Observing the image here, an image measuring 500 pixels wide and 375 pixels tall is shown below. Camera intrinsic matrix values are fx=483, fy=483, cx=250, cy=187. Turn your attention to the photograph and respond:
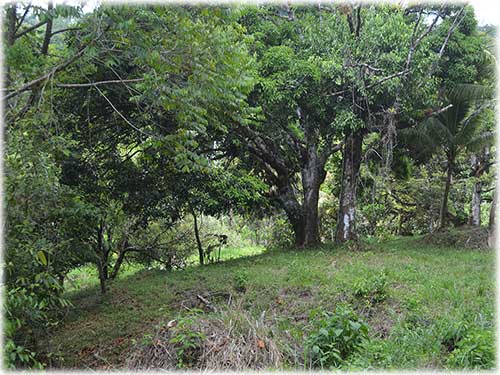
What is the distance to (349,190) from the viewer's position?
465 inches

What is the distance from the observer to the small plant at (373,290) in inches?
265

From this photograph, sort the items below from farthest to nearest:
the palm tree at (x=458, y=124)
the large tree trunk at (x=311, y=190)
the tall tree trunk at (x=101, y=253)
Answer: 1. the large tree trunk at (x=311, y=190)
2. the palm tree at (x=458, y=124)
3. the tall tree trunk at (x=101, y=253)

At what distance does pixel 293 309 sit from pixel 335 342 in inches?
84.5

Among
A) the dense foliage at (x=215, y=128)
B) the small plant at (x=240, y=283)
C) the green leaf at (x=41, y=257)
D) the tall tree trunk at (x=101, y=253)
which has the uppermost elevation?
the dense foliage at (x=215, y=128)

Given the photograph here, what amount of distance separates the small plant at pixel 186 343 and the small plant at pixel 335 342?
111 cm

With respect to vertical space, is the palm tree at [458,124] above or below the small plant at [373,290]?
A: above

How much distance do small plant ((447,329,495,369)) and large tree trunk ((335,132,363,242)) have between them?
7.32 m

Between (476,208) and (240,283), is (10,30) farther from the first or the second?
(476,208)

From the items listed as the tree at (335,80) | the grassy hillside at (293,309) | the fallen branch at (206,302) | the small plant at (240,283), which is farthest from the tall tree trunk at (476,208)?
the fallen branch at (206,302)

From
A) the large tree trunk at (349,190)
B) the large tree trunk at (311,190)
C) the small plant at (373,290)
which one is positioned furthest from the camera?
the large tree trunk at (311,190)

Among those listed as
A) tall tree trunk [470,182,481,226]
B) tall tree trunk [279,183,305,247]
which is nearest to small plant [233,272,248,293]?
tall tree trunk [279,183,305,247]

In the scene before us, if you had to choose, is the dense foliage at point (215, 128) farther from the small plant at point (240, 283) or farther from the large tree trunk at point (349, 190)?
the small plant at point (240, 283)

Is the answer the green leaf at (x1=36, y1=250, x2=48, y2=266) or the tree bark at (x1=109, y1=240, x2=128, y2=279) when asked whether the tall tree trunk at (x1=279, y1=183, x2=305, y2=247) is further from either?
the green leaf at (x1=36, y1=250, x2=48, y2=266)

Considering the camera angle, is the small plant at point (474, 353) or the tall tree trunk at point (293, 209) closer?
the small plant at point (474, 353)
